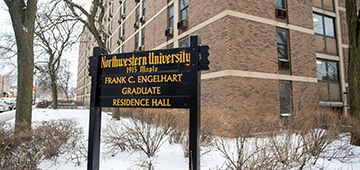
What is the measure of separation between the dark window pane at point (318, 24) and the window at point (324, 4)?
Result: 2.39ft

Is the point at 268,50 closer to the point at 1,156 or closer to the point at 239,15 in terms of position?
the point at 239,15

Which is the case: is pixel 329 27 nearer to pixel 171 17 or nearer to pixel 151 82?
pixel 171 17

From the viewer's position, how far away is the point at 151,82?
3.41m

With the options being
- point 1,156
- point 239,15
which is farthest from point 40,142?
point 239,15

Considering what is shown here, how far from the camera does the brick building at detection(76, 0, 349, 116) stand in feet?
31.8

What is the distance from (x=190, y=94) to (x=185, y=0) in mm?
11562

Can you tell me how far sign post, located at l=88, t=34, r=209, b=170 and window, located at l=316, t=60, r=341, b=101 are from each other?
12.9 m

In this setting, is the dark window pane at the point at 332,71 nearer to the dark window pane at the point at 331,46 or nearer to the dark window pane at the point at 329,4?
the dark window pane at the point at 331,46

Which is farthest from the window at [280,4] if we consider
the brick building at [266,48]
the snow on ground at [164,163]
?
the snow on ground at [164,163]

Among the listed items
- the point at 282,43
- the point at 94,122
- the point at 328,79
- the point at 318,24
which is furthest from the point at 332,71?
the point at 94,122

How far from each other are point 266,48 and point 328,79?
639 cm

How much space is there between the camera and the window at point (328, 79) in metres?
13.1

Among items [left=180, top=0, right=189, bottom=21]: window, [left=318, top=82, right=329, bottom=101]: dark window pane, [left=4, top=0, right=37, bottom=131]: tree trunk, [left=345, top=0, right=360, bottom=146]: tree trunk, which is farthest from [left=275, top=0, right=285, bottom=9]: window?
[left=4, top=0, right=37, bottom=131]: tree trunk

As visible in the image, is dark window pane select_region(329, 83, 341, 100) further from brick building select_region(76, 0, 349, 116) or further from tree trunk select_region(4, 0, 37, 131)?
tree trunk select_region(4, 0, 37, 131)
